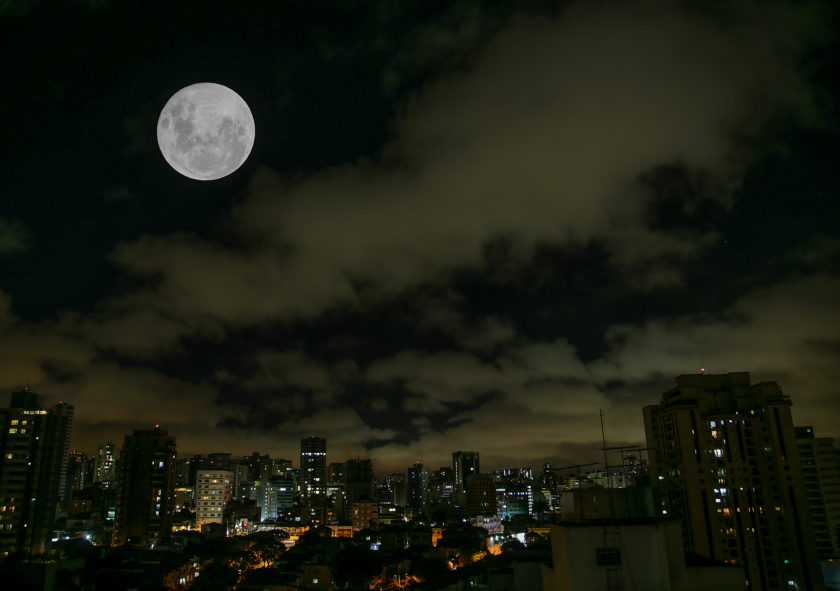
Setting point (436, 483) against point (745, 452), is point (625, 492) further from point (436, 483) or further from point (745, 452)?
point (436, 483)

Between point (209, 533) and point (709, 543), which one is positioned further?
point (209, 533)

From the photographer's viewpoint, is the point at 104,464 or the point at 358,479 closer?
the point at 358,479

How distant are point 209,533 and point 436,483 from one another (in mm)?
126949

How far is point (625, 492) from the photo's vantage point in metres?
14.3

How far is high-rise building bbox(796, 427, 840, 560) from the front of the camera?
6531 centimetres

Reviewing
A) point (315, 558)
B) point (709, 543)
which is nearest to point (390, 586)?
point (315, 558)

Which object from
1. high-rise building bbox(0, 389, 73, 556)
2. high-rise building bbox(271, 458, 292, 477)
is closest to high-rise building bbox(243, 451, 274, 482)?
high-rise building bbox(271, 458, 292, 477)

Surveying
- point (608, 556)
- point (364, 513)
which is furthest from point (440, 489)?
point (608, 556)

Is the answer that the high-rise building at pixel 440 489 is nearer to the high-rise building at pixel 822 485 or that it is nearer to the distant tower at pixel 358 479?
the distant tower at pixel 358 479

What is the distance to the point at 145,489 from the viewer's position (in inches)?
2891

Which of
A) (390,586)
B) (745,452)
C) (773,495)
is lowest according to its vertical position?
(390,586)

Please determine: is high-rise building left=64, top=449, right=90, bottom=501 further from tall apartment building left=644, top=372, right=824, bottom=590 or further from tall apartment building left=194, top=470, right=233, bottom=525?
tall apartment building left=644, top=372, right=824, bottom=590

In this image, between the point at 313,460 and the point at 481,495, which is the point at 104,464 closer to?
the point at 313,460

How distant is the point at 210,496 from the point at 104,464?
74.5 metres
